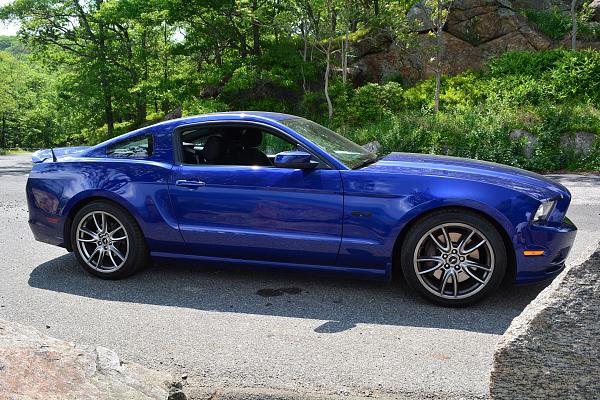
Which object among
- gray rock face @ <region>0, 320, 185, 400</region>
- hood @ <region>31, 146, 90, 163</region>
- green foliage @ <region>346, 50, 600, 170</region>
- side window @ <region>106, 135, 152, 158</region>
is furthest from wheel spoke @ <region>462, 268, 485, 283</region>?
green foliage @ <region>346, 50, 600, 170</region>

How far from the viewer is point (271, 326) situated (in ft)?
14.5

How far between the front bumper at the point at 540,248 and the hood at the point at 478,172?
27cm

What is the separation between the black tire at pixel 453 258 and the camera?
4543mm

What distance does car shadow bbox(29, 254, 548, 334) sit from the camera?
178 inches

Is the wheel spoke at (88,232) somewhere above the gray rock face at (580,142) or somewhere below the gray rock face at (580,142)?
below

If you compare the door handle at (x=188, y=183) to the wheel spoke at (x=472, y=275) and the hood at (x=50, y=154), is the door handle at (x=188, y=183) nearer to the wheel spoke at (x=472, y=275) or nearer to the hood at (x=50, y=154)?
the hood at (x=50, y=154)

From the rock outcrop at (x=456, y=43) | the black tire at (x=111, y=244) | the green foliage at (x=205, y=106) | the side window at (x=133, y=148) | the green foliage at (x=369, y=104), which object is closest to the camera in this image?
the black tire at (x=111, y=244)

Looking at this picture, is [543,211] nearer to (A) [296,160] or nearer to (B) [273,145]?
(A) [296,160]

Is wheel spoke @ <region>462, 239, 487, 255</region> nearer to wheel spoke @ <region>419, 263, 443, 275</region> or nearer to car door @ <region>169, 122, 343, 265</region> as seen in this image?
wheel spoke @ <region>419, 263, 443, 275</region>

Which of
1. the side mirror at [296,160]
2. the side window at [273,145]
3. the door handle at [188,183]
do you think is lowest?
the door handle at [188,183]

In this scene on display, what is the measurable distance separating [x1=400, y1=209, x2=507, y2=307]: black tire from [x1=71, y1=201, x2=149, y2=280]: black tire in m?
2.40

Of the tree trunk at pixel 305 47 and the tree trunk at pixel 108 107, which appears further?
the tree trunk at pixel 108 107

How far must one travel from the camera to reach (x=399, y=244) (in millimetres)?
4805

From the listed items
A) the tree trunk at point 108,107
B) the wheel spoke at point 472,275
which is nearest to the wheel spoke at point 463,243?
the wheel spoke at point 472,275
